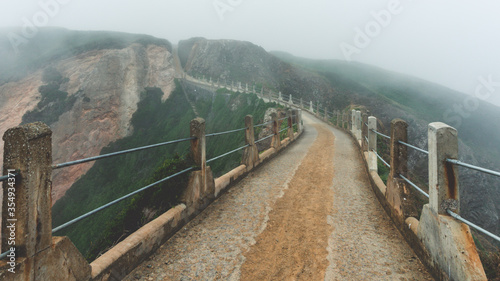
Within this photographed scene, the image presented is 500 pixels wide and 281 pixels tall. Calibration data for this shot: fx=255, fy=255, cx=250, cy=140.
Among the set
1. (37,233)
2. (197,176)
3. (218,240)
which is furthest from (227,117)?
(37,233)

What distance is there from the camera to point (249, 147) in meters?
6.80

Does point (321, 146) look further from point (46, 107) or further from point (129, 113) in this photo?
point (46, 107)

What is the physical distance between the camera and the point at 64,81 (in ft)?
136

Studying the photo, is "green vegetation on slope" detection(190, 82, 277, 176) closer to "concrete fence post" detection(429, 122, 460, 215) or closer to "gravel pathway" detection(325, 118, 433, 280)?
"gravel pathway" detection(325, 118, 433, 280)

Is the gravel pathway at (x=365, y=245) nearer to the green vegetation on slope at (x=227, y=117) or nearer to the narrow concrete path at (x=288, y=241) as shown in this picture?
the narrow concrete path at (x=288, y=241)

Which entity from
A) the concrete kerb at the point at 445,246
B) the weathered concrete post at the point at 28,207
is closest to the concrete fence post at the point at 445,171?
the concrete kerb at the point at 445,246

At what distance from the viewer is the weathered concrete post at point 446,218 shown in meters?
2.16

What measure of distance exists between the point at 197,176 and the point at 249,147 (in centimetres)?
285

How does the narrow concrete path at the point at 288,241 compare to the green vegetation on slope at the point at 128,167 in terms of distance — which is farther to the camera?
the green vegetation on slope at the point at 128,167

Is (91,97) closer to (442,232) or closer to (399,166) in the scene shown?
(399,166)

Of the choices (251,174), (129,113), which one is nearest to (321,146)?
(251,174)

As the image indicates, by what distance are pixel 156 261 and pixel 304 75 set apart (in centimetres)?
5559

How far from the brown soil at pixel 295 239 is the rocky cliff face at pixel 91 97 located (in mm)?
35191

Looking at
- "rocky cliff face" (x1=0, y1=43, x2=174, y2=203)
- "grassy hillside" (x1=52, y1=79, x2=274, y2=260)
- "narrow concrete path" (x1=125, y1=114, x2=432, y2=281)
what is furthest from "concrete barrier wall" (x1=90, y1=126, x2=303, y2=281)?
"rocky cliff face" (x1=0, y1=43, x2=174, y2=203)
